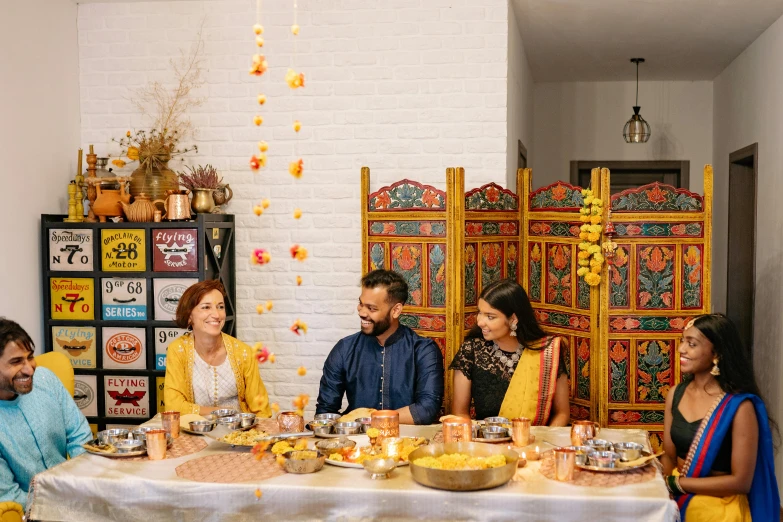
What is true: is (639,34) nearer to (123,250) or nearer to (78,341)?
(123,250)

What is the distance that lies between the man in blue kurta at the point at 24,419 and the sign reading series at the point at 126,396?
1.17 meters

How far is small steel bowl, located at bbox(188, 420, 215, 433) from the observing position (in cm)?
308

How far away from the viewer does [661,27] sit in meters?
5.41

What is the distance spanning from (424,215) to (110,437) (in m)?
1.81

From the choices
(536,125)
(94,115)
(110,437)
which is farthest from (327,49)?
(536,125)

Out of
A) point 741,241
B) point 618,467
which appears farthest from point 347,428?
point 741,241

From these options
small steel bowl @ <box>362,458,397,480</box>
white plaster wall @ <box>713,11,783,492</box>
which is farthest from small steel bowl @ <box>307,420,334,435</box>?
white plaster wall @ <box>713,11,783,492</box>

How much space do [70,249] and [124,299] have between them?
1.29ft

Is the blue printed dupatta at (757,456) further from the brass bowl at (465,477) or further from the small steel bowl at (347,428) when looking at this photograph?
the small steel bowl at (347,428)

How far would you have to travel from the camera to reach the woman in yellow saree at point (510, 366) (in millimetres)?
3566

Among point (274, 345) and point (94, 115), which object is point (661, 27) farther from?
point (94, 115)

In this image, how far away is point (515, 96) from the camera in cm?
519

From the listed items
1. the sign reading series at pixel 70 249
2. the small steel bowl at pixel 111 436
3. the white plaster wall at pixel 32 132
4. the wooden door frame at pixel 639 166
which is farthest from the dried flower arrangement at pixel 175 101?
the wooden door frame at pixel 639 166

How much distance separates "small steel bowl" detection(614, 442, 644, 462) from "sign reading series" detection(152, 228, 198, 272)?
2.44 m
